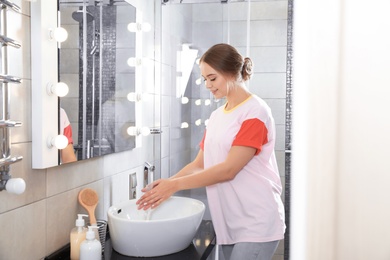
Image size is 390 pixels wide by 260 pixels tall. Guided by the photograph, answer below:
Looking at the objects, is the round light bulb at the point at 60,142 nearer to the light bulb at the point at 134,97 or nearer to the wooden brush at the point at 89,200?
the wooden brush at the point at 89,200

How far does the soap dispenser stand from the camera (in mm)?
1230

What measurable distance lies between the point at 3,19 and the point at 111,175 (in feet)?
2.96

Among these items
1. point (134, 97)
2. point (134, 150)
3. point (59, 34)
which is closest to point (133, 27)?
point (134, 97)

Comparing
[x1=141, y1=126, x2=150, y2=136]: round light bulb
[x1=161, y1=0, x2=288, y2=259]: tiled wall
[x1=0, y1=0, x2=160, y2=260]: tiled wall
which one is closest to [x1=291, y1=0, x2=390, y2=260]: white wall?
[x1=0, y1=0, x2=160, y2=260]: tiled wall

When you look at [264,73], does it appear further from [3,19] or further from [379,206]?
[379,206]

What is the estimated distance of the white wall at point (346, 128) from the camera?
30cm

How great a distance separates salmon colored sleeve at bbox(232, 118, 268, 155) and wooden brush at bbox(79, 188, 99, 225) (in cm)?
56

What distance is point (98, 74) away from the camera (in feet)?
5.43

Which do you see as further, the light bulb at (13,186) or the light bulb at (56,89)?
the light bulb at (56,89)

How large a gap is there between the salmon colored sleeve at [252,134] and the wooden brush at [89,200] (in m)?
0.56

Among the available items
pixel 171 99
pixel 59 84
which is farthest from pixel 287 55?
pixel 59 84

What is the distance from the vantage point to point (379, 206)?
12.0 inches

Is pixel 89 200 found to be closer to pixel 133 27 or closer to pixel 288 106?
pixel 133 27

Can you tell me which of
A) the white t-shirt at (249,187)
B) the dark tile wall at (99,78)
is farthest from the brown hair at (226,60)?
the dark tile wall at (99,78)
